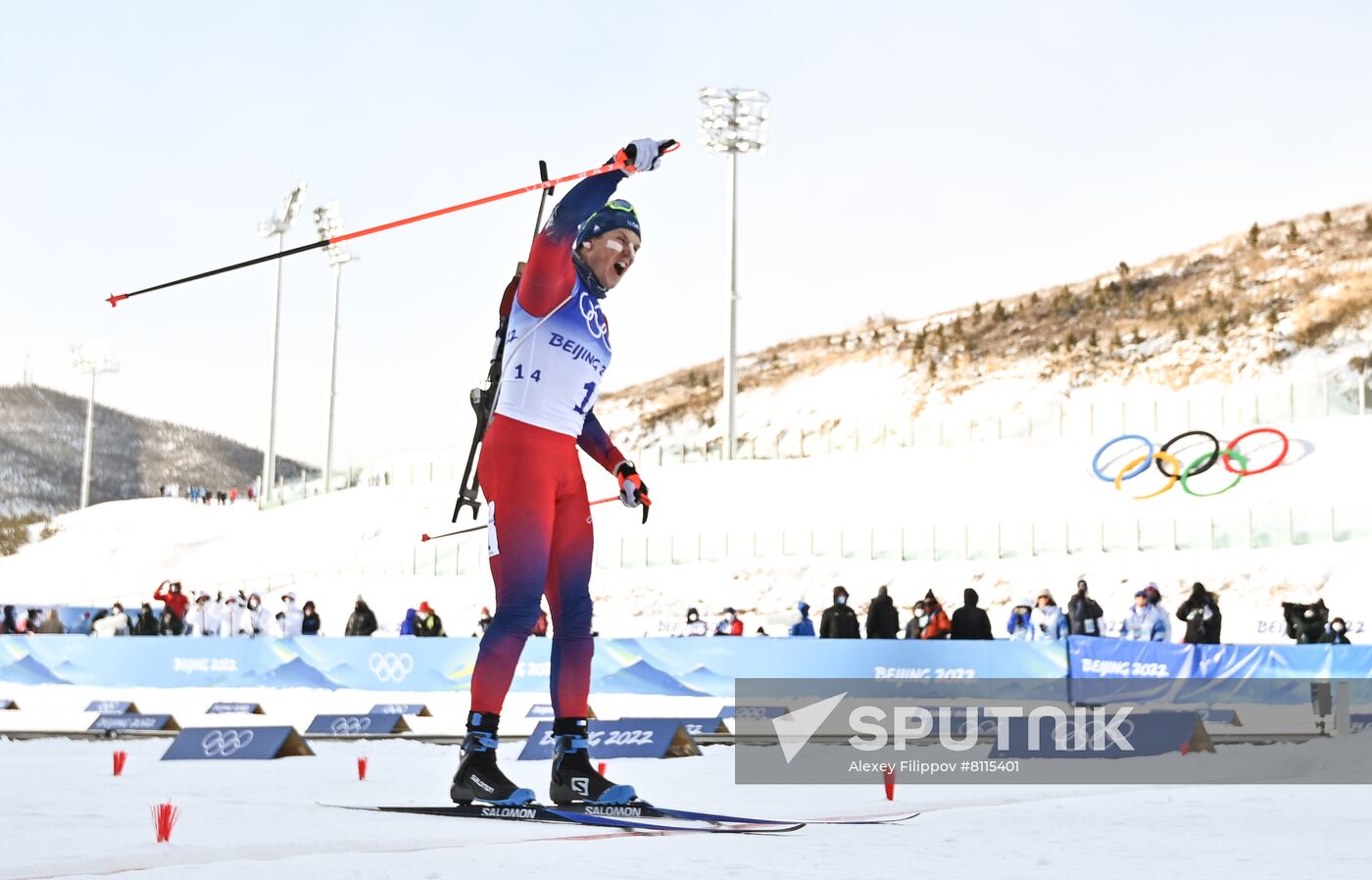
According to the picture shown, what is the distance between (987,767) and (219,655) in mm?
16151

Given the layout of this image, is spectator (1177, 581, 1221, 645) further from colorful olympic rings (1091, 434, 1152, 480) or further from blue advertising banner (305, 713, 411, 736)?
colorful olympic rings (1091, 434, 1152, 480)

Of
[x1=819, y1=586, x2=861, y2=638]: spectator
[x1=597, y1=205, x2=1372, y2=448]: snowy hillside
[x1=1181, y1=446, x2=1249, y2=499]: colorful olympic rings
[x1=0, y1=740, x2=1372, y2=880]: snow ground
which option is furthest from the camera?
[x1=597, y1=205, x2=1372, y2=448]: snowy hillside

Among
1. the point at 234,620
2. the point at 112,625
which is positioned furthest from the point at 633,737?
the point at 234,620

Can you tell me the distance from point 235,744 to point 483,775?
3780 millimetres

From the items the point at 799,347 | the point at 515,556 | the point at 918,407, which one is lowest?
the point at 515,556

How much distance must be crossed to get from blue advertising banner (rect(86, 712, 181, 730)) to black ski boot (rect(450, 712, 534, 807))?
7.72m

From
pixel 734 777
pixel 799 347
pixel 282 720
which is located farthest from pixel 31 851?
pixel 799 347

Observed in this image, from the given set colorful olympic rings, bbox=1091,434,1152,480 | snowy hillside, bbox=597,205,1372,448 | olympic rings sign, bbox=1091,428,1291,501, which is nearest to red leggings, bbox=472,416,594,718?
olympic rings sign, bbox=1091,428,1291,501

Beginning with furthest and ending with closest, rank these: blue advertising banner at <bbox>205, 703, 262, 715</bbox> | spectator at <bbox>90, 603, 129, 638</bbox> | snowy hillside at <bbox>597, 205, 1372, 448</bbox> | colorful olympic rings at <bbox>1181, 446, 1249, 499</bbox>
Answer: snowy hillside at <bbox>597, 205, 1372, 448</bbox> → colorful olympic rings at <bbox>1181, 446, 1249, 499</bbox> → spectator at <bbox>90, 603, 129, 638</bbox> → blue advertising banner at <bbox>205, 703, 262, 715</bbox>

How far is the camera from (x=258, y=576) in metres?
58.8

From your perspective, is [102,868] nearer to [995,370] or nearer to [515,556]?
[515,556]

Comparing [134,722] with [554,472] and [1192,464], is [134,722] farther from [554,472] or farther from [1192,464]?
[1192,464]

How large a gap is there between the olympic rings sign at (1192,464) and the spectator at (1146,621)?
30762mm

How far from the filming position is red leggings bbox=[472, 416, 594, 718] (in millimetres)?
6391
